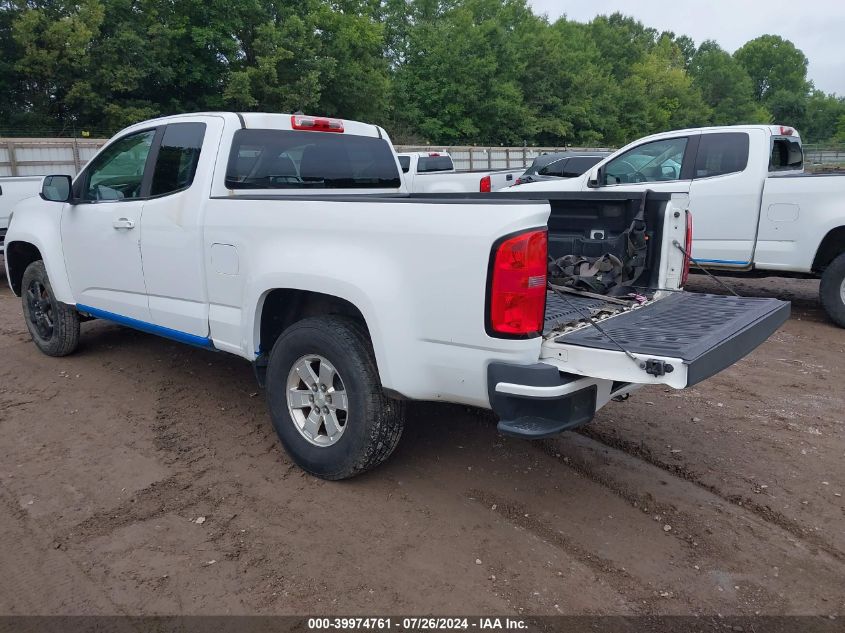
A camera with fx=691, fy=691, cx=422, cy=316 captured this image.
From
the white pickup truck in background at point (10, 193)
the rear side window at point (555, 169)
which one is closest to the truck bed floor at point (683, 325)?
the white pickup truck in background at point (10, 193)

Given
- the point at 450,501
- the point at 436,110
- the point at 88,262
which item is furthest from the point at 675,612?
the point at 436,110

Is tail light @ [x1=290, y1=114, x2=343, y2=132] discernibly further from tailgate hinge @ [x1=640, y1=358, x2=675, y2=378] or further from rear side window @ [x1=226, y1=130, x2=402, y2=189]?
tailgate hinge @ [x1=640, y1=358, x2=675, y2=378]

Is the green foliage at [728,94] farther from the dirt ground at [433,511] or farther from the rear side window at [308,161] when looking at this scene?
the dirt ground at [433,511]

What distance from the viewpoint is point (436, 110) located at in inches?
1626

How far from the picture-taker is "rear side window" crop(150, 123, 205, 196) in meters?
4.42

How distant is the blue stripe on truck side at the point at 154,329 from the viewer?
442 centimetres

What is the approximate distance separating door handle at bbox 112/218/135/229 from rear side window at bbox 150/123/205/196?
264 mm

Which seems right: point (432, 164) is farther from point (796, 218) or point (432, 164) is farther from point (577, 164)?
point (796, 218)


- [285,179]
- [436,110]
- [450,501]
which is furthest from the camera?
[436,110]

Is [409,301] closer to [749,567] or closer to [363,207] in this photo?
[363,207]

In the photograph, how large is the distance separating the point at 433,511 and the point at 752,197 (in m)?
5.52

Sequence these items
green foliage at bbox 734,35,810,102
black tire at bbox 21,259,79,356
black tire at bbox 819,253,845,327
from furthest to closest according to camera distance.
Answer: green foliage at bbox 734,35,810,102, black tire at bbox 819,253,845,327, black tire at bbox 21,259,79,356

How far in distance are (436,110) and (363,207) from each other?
130ft

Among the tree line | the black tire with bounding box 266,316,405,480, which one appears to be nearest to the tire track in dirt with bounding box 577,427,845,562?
the black tire with bounding box 266,316,405,480
